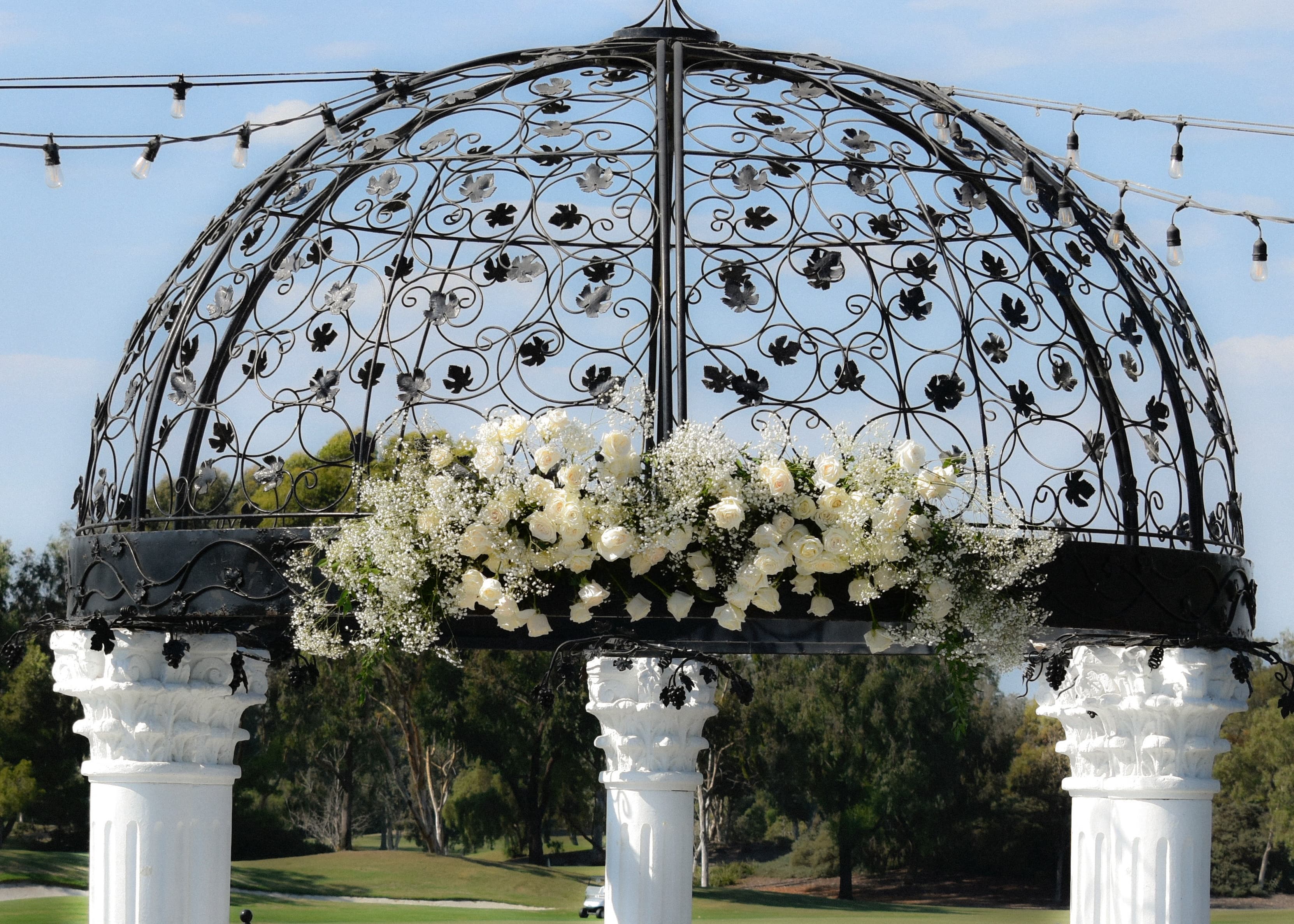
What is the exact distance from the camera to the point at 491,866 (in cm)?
3538

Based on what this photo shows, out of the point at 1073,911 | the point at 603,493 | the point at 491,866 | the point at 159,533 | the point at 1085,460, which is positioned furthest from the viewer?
the point at 491,866

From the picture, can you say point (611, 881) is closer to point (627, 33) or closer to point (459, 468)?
point (459, 468)

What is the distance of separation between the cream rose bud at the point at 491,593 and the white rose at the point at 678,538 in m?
0.67

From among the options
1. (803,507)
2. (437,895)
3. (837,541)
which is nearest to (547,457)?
(803,507)

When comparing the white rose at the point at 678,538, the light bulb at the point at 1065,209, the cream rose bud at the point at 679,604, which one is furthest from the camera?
the light bulb at the point at 1065,209

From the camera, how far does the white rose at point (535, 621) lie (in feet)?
19.7

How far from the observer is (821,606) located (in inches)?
238

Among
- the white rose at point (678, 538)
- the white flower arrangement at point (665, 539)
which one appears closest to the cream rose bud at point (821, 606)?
the white flower arrangement at point (665, 539)

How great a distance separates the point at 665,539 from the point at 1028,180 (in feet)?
9.52

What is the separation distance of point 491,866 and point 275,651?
29.8 meters

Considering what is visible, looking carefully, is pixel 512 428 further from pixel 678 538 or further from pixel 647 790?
pixel 647 790

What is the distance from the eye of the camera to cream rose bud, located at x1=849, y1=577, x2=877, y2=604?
597 cm

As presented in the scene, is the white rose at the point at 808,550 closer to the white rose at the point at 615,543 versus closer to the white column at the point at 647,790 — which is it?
the white rose at the point at 615,543

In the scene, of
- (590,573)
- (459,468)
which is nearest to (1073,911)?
(590,573)
